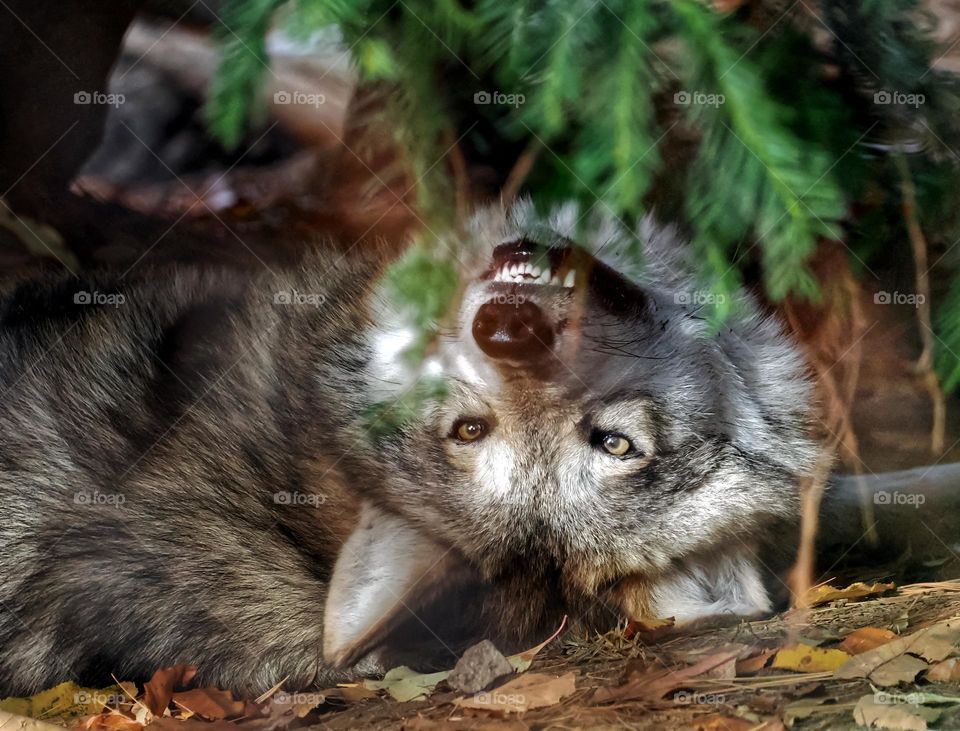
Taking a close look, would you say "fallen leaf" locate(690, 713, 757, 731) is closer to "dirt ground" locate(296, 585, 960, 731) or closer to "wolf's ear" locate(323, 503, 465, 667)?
Answer: "dirt ground" locate(296, 585, 960, 731)

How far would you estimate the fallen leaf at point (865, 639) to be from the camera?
2863mm

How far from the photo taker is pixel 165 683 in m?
3.04

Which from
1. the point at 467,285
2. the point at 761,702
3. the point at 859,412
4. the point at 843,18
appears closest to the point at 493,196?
the point at 467,285

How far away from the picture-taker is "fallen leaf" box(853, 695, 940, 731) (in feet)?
9.02

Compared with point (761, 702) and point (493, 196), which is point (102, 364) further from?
point (761, 702)

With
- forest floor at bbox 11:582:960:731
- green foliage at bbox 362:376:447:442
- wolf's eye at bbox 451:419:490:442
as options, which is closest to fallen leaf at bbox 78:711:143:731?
forest floor at bbox 11:582:960:731

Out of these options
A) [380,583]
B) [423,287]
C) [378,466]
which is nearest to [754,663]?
[380,583]

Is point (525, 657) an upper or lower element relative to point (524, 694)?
upper

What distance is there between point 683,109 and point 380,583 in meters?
1.71

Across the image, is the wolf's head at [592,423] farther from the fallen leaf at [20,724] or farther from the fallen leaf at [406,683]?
the fallen leaf at [20,724]

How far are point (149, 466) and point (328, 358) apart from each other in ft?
2.36

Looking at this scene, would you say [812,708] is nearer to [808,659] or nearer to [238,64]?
[808,659]

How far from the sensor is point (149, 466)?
3105mm

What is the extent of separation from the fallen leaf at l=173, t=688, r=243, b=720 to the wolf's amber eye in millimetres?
1464
